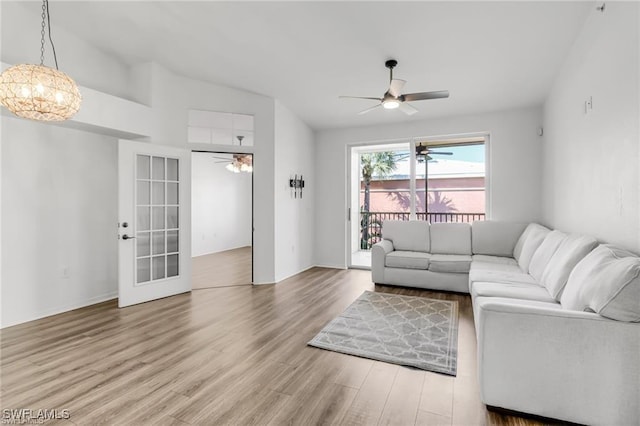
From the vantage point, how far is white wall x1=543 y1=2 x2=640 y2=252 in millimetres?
2068

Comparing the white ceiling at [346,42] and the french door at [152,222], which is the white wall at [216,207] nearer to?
the french door at [152,222]

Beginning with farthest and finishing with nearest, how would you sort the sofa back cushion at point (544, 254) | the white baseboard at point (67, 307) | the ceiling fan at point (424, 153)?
1. the ceiling fan at point (424, 153)
2. the white baseboard at point (67, 307)
3. the sofa back cushion at point (544, 254)

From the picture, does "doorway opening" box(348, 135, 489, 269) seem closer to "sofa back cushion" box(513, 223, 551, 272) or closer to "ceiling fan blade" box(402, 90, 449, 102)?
"sofa back cushion" box(513, 223, 551, 272)

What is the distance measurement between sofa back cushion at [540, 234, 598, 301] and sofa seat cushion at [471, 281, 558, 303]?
63 millimetres

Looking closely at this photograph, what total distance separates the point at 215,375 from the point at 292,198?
3582mm

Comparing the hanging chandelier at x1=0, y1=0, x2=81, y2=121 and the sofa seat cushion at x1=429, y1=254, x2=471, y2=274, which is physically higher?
the hanging chandelier at x1=0, y1=0, x2=81, y2=121

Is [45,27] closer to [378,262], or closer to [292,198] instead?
[292,198]

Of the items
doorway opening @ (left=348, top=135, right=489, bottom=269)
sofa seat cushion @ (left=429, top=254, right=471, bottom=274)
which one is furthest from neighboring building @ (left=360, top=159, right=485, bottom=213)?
sofa seat cushion @ (left=429, top=254, right=471, bottom=274)

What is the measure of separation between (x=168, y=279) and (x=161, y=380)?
232cm

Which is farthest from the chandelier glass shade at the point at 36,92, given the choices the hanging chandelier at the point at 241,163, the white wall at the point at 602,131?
the hanging chandelier at the point at 241,163

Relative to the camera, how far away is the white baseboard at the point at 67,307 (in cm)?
340

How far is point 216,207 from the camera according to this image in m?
8.27

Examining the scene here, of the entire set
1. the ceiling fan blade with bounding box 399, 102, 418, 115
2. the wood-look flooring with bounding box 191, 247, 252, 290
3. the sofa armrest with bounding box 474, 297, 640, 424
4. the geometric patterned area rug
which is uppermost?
the ceiling fan blade with bounding box 399, 102, 418, 115

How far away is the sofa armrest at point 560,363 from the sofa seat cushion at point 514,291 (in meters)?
0.81
